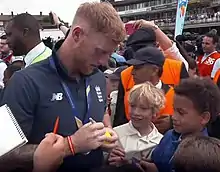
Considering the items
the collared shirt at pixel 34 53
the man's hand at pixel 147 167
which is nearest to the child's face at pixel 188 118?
the man's hand at pixel 147 167

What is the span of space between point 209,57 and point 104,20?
5.25 metres

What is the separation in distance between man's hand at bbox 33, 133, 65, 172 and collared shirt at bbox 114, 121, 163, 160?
96cm

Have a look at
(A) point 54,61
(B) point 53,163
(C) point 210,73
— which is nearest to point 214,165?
(B) point 53,163

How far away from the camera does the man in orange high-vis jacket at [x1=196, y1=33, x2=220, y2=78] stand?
6816 mm

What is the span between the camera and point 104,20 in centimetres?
203

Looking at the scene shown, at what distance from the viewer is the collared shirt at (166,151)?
2.41m

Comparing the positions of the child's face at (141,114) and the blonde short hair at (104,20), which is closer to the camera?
the blonde short hair at (104,20)

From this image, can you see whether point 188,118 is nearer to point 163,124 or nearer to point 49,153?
point 163,124

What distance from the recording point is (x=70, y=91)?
84.4 inches

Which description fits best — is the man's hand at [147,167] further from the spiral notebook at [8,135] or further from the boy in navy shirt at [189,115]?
the spiral notebook at [8,135]

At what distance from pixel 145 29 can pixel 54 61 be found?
6.24 feet

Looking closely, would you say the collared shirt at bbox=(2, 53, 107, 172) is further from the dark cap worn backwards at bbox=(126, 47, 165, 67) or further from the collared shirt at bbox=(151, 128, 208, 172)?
the dark cap worn backwards at bbox=(126, 47, 165, 67)

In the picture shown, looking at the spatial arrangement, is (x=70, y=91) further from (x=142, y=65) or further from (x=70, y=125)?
(x=142, y=65)

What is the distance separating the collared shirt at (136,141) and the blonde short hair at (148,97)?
162 millimetres
